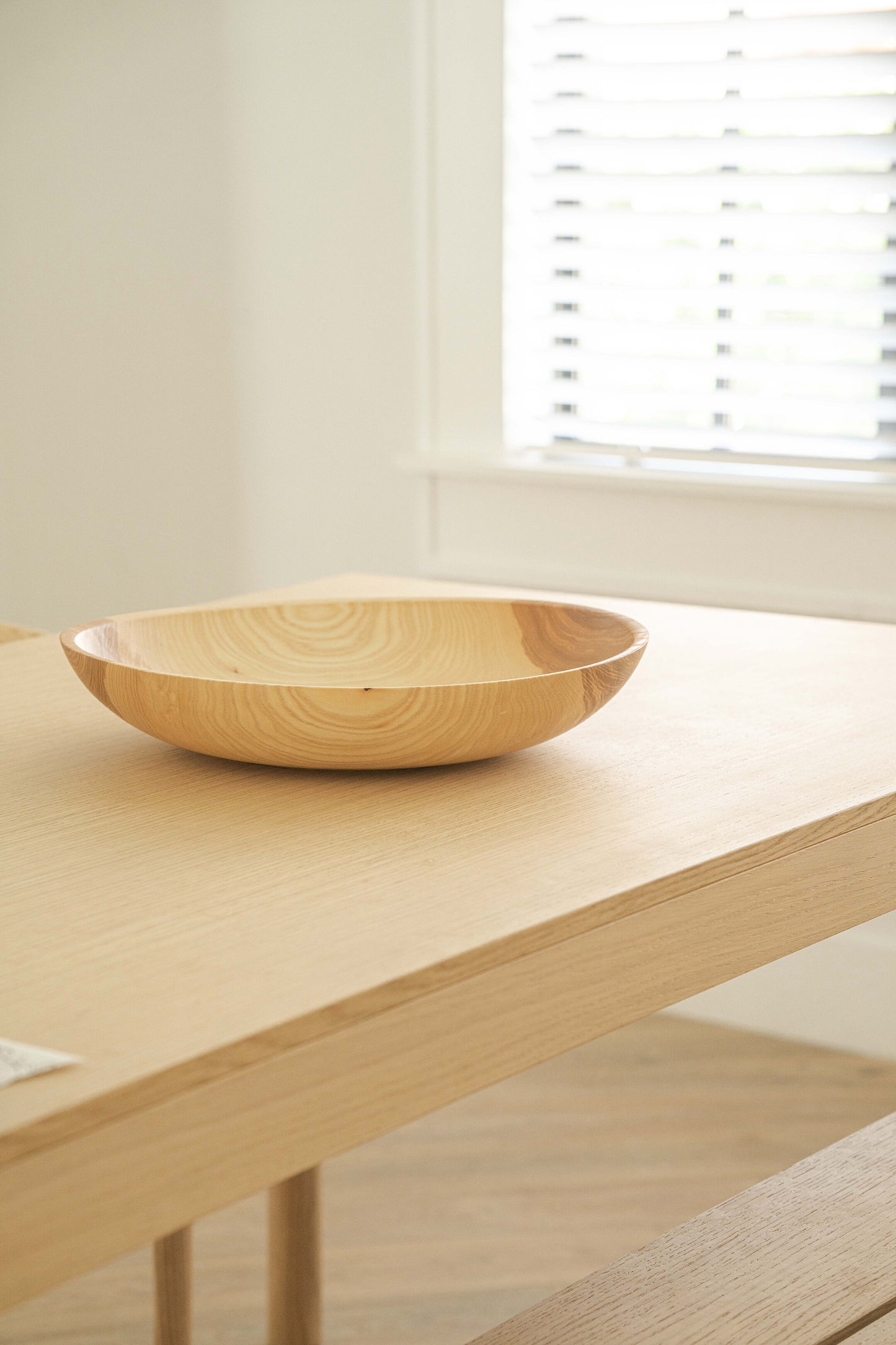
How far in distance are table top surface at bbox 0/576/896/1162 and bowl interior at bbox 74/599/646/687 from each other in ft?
0.21

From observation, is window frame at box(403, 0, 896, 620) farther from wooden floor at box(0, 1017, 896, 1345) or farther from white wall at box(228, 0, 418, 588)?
wooden floor at box(0, 1017, 896, 1345)

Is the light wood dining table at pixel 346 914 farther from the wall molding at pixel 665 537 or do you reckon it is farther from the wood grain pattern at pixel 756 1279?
the wall molding at pixel 665 537

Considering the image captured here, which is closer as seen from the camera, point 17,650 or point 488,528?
point 17,650

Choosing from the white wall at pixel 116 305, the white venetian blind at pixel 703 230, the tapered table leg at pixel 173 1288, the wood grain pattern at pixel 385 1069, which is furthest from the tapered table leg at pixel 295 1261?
the white wall at pixel 116 305

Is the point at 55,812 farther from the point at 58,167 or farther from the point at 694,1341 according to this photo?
the point at 58,167

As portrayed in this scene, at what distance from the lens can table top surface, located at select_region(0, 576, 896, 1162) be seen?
0.60m

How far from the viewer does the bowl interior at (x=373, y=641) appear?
1.13 meters

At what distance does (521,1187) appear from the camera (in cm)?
190

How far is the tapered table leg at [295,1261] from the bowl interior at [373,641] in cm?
48

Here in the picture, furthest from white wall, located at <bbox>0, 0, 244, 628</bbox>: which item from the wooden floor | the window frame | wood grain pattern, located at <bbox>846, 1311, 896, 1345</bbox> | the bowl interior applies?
wood grain pattern, located at <bbox>846, 1311, 896, 1345</bbox>

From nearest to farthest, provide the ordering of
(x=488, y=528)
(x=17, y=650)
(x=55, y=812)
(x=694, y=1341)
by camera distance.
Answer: (x=55, y=812) → (x=694, y=1341) → (x=17, y=650) → (x=488, y=528)

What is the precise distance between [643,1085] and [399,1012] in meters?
1.67

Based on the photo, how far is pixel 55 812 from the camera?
2.90 ft

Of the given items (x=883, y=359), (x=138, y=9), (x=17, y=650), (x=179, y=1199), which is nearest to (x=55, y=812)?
(x=179, y=1199)
